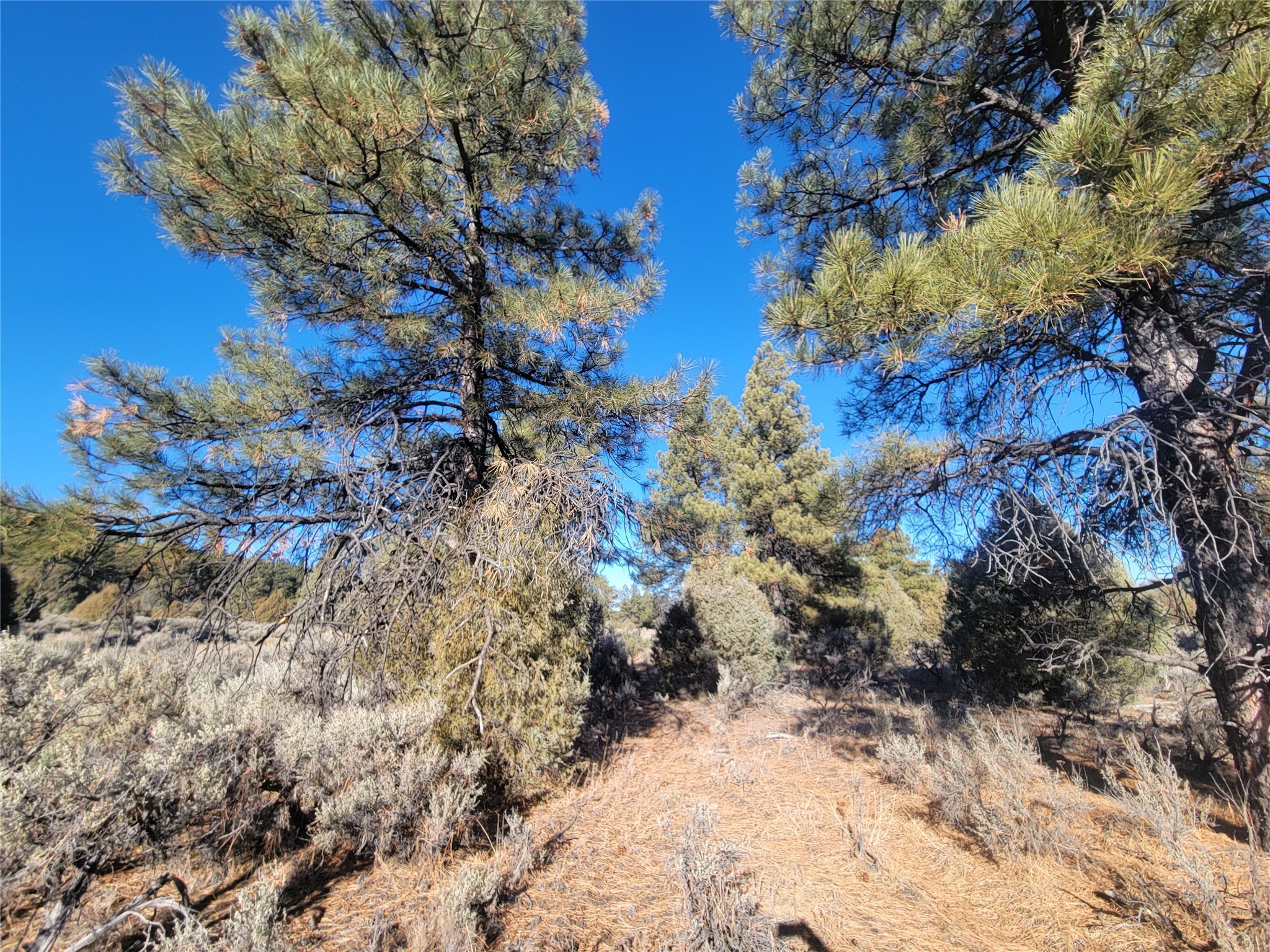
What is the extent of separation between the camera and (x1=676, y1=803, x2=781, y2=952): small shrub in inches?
81.5

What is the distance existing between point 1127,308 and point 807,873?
3913mm

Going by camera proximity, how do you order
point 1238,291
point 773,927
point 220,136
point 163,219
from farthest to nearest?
1. point 163,219
2. point 220,136
3. point 1238,291
4. point 773,927

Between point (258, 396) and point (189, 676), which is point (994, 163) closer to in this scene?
point (258, 396)

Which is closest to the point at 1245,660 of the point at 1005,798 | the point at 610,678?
the point at 1005,798

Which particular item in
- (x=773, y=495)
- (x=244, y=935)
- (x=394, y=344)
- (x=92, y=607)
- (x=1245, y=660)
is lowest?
(x=244, y=935)

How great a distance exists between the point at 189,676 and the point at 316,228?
3.42m

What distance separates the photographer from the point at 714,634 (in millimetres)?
8984

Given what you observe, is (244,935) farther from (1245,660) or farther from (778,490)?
(778,490)

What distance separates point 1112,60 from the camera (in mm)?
2479

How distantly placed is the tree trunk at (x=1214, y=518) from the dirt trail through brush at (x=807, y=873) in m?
1.37

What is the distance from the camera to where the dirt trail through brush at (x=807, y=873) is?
96.2 inches

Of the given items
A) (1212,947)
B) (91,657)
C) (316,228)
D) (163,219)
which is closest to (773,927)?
(1212,947)

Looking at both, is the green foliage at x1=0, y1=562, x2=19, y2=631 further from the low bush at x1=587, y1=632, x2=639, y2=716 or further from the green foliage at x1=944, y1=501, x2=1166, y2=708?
the green foliage at x1=944, y1=501, x2=1166, y2=708

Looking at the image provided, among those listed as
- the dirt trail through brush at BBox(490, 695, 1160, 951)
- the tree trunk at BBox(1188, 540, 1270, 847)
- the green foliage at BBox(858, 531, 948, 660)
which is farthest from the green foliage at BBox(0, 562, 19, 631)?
the green foliage at BBox(858, 531, 948, 660)
